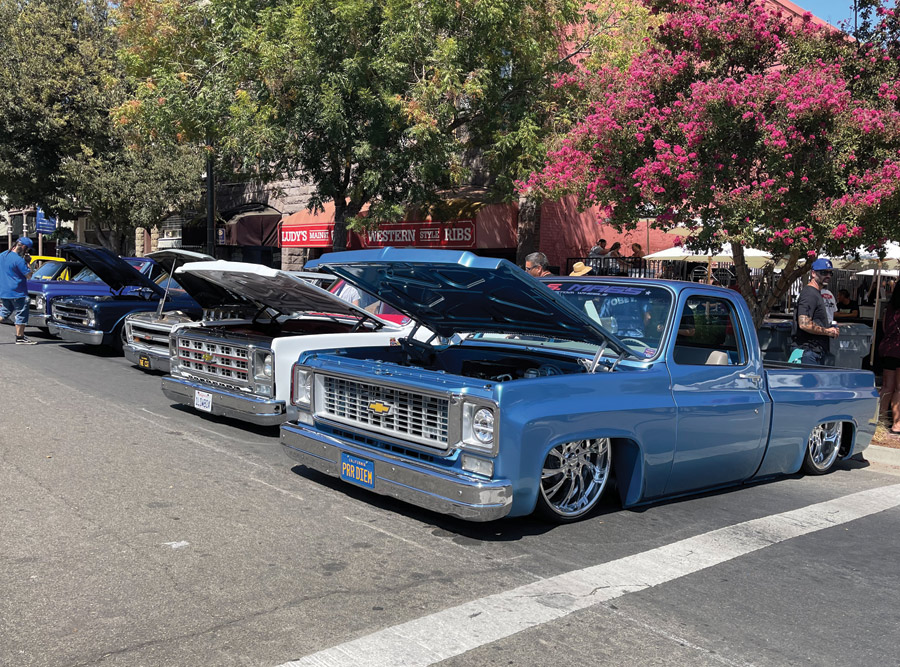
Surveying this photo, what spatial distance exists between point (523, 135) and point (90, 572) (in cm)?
1212

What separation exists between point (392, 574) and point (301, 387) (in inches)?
78.2

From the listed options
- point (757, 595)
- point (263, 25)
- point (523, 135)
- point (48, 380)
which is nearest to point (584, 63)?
point (523, 135)

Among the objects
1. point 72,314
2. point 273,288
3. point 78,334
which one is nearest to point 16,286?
point 72,314

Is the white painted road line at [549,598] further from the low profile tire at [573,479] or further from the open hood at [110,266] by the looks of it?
the open hood at [110,266]

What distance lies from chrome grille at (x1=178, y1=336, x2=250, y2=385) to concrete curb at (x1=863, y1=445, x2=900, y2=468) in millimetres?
5981

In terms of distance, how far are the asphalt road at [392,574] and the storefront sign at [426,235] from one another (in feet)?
41.2

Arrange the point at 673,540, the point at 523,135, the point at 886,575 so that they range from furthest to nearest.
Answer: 1. the point at 523,135
2. the point at 673,540
3. the point at 886,575

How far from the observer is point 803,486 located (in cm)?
676

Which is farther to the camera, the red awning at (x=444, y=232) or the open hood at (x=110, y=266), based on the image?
the red awning at (x=444, y=232)

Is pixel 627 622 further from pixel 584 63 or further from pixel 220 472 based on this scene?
pixel 584 63

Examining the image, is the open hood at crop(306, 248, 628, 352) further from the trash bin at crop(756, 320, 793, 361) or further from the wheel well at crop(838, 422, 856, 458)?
the trash bin at crop(756, 320, 793, 361)

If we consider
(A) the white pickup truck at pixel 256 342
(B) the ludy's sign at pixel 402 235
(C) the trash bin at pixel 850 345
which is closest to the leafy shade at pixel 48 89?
(B) the ludy's sign at pixel 402 235

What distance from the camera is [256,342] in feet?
23.9

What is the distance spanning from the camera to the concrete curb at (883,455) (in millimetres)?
8055
